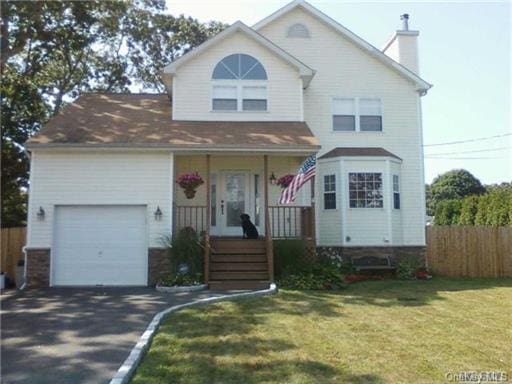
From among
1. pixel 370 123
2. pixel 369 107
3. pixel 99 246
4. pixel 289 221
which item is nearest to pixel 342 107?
pixel 369 107

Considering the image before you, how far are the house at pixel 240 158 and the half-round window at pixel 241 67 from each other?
33 millimetres

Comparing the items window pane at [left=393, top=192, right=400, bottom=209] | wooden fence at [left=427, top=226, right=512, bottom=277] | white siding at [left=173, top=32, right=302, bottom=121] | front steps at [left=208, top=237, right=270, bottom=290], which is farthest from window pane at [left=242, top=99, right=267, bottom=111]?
wooden fence at [left=427, top=226, right=512, bottom=277]

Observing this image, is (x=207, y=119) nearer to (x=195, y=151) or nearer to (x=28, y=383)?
(x=195, y=151)

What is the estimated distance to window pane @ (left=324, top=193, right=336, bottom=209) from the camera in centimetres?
1579

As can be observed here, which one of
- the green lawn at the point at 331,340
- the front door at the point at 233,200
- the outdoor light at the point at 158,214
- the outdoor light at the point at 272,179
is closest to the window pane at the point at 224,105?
the front door at the point at 233,200

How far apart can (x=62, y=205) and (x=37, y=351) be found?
7.31 m

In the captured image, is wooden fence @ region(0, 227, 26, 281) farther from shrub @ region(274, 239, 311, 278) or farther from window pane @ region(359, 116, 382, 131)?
window pane @ region(359, 116, 382, 131)

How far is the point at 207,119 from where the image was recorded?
15141 millimetres

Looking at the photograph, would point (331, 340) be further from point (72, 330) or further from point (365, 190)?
point (365, 190)

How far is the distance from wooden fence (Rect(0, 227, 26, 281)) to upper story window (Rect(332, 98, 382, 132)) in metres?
11.2

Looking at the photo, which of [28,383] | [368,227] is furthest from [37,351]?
[368,227]

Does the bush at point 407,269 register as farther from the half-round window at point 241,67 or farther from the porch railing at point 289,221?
the half-round window at point 241,67

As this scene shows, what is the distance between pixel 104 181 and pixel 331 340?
28.5 ft

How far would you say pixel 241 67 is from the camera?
50.6 ft
